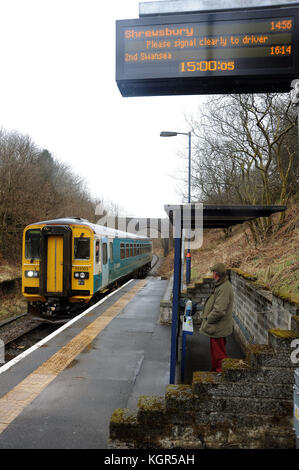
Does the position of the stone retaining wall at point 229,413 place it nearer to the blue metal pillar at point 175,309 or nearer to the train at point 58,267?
the blue metal pillar at point 175,309

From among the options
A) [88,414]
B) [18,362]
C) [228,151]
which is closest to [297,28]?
[88,414]

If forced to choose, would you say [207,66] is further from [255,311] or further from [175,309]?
[255,311]

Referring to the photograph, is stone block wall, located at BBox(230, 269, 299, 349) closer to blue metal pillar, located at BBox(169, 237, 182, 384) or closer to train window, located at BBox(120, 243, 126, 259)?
blue metal pillar, located at BBox(169, 237, 182, 384)

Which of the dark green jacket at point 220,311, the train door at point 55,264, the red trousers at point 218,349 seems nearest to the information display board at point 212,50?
the dark green jacket at point 220,311

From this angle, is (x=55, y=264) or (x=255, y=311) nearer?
(x=255, y=311)

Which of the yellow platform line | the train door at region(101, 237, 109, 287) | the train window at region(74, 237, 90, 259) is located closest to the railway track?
the yellow platform line

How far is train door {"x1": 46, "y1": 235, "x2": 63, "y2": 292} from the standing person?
6249 mm

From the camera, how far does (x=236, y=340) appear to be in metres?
7.43

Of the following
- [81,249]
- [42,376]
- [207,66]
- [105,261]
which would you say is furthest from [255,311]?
[105,261]

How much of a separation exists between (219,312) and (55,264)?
6694 mm

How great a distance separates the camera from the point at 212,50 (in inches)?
189

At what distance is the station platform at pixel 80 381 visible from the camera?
390 cm
